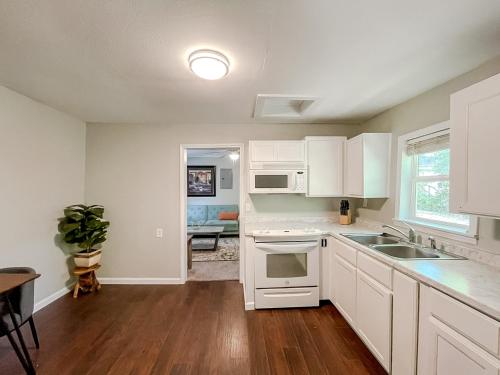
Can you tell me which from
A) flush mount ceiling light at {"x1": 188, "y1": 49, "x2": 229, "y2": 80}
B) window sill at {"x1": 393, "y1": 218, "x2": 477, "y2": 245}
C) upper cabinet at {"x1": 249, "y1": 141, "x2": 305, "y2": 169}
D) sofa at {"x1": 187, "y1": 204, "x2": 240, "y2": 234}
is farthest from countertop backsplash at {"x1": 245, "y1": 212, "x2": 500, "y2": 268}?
sofa at {"x1": 187, "y1": 204, "x2": 240, "y2": 234}

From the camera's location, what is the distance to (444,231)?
74.1 inches

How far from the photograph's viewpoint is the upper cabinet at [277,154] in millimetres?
3004

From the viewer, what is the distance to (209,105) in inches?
102

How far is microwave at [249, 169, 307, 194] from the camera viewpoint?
3.01 meters

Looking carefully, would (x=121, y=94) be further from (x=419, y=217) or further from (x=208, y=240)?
(x=208, y=240)

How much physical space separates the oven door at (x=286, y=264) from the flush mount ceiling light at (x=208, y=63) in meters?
1.78

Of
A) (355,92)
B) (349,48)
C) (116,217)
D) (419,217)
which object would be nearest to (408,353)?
(419,217)

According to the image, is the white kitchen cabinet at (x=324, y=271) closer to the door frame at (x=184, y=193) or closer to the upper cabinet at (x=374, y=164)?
the upper cabinet at (x=374, y=164)

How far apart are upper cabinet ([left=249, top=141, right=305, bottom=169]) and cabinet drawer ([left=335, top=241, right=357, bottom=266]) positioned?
1131 millimetres

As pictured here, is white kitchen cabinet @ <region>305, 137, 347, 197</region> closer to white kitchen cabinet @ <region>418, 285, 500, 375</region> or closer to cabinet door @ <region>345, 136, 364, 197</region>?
cabinet door @ <region>345, 136, 364, 197</region>

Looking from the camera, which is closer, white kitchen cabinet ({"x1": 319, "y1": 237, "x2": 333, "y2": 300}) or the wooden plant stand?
white kitchen cabinet ({"x1": 319, "y1": 237, "x2": 333, "y2": 300})

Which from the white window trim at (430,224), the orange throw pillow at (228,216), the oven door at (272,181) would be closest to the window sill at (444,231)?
the white window trim at (430,224)

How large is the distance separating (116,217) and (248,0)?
3.20 meters

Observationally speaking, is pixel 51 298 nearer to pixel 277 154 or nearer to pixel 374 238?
pixel 277 154
